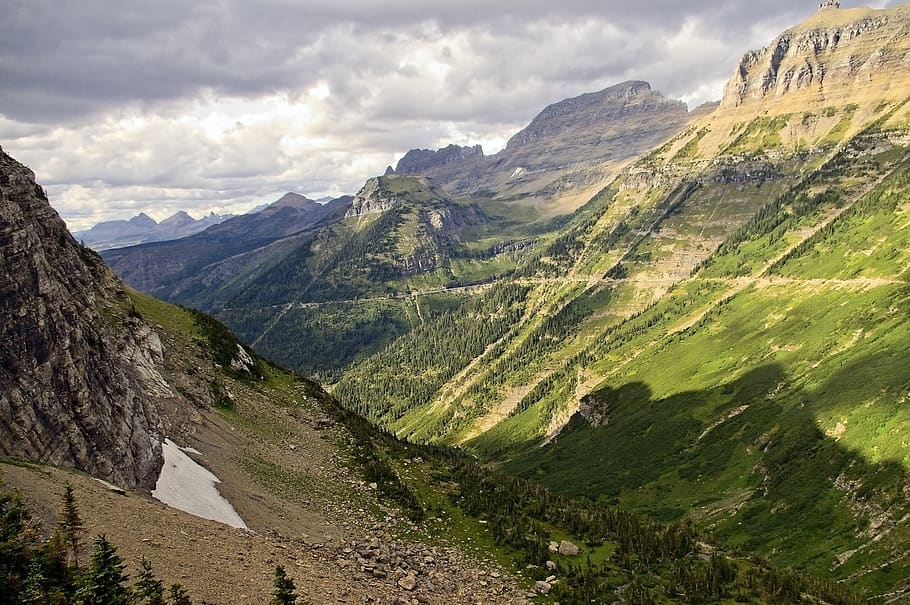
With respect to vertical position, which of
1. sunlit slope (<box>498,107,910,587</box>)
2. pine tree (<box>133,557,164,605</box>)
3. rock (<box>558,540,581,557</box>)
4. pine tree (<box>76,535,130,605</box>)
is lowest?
sunlit slope (<box>498,107,910,587</box>)

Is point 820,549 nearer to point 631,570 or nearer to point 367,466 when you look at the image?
point 631,570

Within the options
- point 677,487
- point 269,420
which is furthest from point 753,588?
point 677,487

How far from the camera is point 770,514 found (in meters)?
97.9

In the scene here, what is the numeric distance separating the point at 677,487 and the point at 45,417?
135091mm

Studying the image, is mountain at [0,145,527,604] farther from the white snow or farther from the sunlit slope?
the sunlit slope

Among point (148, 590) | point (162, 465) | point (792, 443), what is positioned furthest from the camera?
point (792, 443)

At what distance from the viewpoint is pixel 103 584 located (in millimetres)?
20562

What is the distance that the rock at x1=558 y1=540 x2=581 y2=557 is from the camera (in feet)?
169

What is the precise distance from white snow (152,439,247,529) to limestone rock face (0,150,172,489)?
1176mm

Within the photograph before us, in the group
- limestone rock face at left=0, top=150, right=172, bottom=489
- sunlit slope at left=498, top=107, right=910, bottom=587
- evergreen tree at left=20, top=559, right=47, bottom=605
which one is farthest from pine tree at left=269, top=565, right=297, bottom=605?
sunlit slope at left=498, top=107, right=910, bottom=587

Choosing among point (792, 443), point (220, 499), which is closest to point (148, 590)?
point (220, 499)

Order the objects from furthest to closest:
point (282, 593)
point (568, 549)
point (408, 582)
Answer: point (568, 549), point (408, 582), point (282, 593)

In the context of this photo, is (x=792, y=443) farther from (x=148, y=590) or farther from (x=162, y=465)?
(x=148, y=590)

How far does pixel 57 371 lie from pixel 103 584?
2554cm
